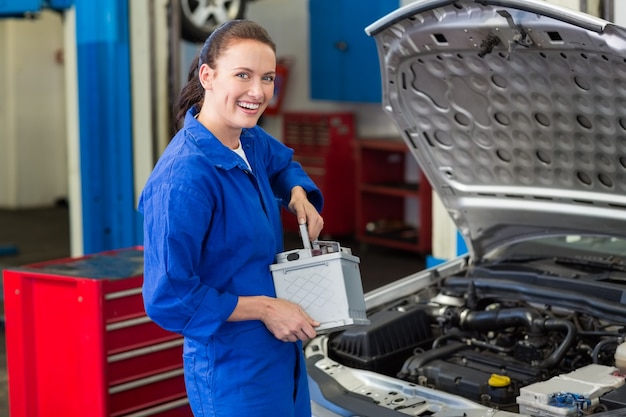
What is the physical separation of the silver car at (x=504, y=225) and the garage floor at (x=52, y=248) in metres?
2.45

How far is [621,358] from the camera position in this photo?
231cm

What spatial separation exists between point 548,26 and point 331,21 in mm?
5332

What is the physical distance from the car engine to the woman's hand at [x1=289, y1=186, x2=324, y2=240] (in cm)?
60

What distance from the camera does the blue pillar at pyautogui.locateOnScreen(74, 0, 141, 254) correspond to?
5570 mm

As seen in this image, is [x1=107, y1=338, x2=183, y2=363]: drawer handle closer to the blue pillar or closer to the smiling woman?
the smiling woman

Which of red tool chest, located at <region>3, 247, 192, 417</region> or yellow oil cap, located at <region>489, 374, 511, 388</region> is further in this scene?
red tool chest, located at <region>3, 247, 192, 417</region>

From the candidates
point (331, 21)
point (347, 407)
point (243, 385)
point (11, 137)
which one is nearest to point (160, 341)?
point (347, 407)

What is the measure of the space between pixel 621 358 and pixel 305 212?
85cm

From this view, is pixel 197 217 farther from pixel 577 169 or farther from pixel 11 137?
pixel 11 137

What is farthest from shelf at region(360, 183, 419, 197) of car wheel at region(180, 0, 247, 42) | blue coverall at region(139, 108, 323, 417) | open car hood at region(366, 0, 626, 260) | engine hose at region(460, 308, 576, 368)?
blue coverall at region(139, 108, 323, 417)

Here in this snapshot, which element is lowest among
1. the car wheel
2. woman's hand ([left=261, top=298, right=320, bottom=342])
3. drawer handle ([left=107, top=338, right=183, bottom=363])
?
drawer handle ([left=107, top=338, right=183, bottom=363])

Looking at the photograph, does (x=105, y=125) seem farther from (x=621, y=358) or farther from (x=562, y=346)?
(x=621, y=358)

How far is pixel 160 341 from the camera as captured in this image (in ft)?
10.8

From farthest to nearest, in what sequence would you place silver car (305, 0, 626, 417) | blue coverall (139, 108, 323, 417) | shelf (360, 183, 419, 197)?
1. shelf (360, 183, 419, 197)
2. silver car (305, 0, 626, 417)
3. blue coverall (139, 108, 323, 417)
